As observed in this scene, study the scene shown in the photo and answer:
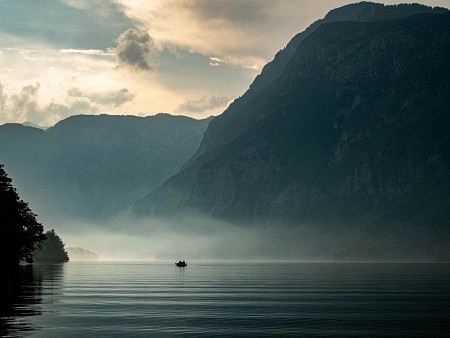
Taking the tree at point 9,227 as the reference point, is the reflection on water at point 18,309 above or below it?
below

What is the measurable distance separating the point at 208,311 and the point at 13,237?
107m

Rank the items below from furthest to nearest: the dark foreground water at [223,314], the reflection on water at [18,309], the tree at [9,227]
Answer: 1. the tree at [9,227]
2. the dark foreground water at [223,314]
3. the reflection on water at [18,309]

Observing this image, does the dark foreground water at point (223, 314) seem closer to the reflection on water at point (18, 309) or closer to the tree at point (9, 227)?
the reflection on water at point (18, 309)

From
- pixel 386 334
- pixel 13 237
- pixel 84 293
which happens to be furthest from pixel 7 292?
pixel 13 237

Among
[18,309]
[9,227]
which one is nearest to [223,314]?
[18,309]

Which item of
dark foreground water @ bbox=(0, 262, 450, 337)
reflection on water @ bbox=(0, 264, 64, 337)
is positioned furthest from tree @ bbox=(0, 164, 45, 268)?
dark foreground water @ bbox=(0, 262, 450, 337)

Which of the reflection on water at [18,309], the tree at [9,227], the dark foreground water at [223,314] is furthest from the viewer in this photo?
the tree at [9,227]

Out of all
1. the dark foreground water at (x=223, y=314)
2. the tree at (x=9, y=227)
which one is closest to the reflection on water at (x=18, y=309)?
the dark foreground water at (x=223, y=314)

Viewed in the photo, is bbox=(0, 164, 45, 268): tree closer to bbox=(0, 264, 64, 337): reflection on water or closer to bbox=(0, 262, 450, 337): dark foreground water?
bbox=(0, 264, 64, 337): reflection on water

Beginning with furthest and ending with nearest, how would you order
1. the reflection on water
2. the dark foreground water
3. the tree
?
the tree < the dark foreground water < the reflection on water

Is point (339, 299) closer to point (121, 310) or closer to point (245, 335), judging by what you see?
point (121, 310)

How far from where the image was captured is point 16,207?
186m

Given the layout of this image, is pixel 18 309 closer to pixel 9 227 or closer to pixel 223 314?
pixel 223 314

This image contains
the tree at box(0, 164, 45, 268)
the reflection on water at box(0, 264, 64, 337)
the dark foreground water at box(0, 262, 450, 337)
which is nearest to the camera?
the reflection on water at box(0, 264, 64, 337)
